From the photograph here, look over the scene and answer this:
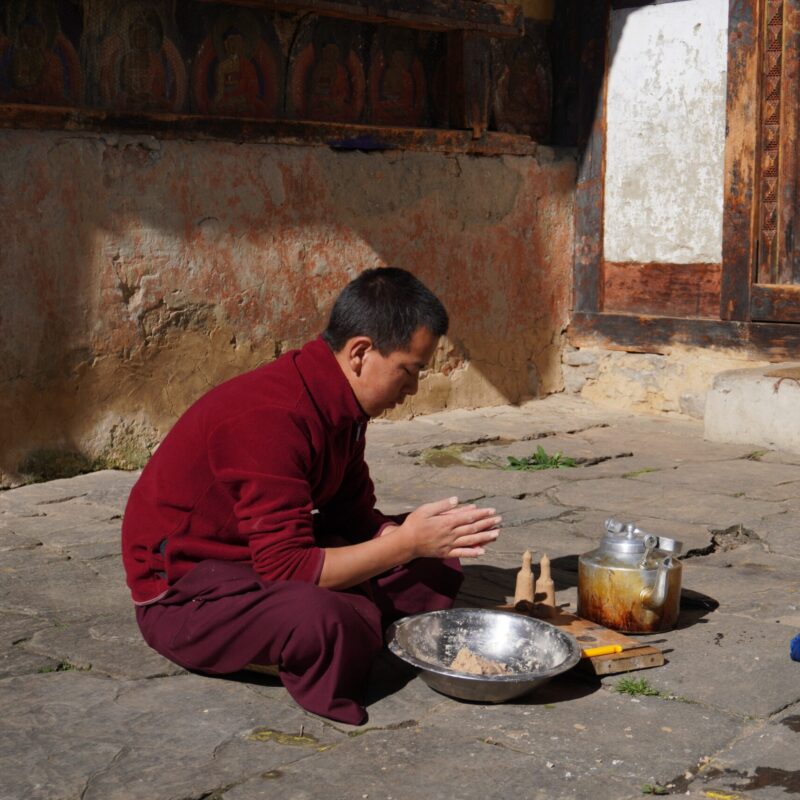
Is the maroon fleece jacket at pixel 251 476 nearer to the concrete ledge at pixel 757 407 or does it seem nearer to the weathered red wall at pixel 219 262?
the weathered red wall at pixel 219 262

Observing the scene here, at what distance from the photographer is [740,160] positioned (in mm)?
7441

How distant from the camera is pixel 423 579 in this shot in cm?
370

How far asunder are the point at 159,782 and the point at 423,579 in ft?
3.79

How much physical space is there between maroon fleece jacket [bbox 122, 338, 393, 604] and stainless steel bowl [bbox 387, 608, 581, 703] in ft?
1.16

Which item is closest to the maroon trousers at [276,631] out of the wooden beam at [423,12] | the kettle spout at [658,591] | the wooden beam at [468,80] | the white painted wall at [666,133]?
the kettle spout at [658,591]

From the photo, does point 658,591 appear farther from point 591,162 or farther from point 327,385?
point 591,162

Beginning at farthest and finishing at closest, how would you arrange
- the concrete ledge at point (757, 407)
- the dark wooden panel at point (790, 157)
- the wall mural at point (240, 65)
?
the dark wooden panel at point (790, 157) → the concrete ledge at point (757, 407) → the wall mural at point (240, 65)

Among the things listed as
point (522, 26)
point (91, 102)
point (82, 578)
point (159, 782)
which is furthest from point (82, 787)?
point (522, 26)

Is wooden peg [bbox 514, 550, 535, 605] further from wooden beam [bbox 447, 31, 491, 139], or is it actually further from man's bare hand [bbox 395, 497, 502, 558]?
wooden beam [bbox 447, 31, 491, 139]

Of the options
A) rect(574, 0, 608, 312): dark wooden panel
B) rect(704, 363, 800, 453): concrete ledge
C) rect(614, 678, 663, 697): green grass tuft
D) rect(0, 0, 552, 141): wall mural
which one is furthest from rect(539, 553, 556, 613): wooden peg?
rect(574, 0, 608, 312): dark wooden panel

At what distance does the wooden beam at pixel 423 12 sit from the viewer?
22.1 feet

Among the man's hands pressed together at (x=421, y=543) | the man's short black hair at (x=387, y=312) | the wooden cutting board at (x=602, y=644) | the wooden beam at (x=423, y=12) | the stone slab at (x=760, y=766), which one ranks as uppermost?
the wooden beam at (x=423, y=12)

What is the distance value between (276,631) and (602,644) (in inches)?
36.0

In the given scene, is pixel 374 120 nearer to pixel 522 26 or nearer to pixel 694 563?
pixel 522 26
